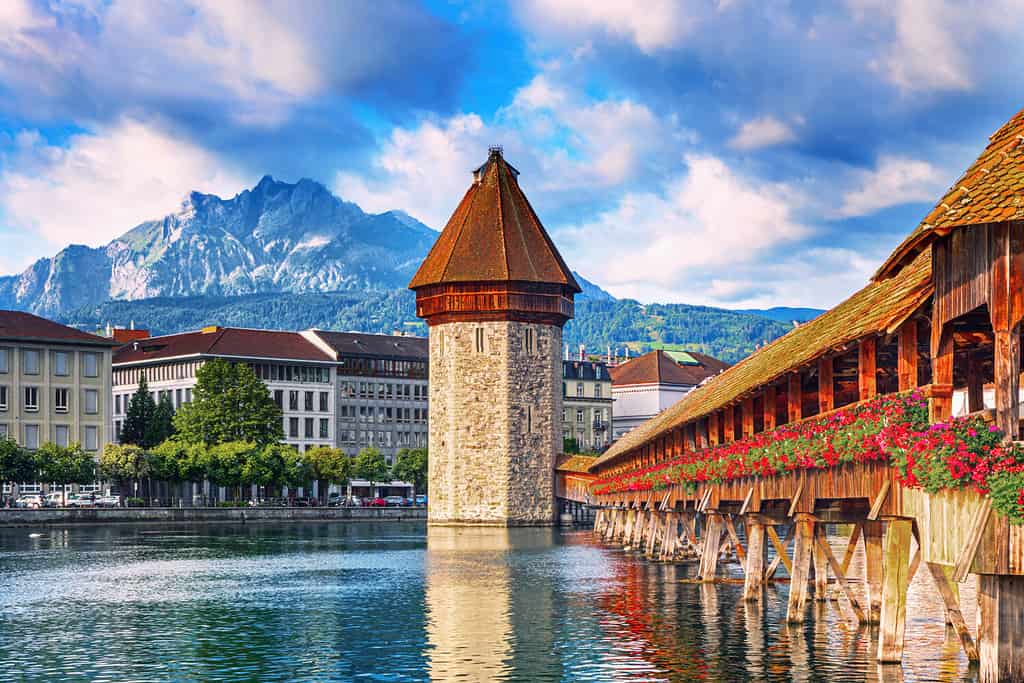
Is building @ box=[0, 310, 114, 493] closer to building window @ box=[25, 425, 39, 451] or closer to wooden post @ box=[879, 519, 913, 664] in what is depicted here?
building window @ box=[25, 425, 39, 451]

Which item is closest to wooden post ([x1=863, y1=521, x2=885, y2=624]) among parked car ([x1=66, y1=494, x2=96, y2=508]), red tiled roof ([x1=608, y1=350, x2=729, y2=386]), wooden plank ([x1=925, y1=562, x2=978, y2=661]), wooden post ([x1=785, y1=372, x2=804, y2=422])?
wooden plank ([x1=925, y1=562, x2=978, y2=661])

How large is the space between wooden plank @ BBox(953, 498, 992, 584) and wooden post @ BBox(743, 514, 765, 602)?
17.8m

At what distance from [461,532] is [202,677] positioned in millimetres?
65769

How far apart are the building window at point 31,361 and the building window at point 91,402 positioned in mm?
3950

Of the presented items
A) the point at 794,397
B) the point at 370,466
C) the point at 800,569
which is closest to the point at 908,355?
the point at 794,397

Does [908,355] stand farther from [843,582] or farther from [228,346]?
[228,346]

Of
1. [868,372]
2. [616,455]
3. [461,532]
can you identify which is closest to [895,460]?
[868,372]

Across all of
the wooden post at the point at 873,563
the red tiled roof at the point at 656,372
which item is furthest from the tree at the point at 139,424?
the wooden post at the point at 873,563

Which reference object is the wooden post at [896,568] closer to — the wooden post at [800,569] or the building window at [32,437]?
the wooden post at [800,569]

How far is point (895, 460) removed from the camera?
20922 millimetres

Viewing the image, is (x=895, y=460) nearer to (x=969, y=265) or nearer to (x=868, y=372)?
(x=969, y=265)

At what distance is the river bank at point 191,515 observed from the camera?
97938 mm

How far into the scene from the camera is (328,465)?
126312 millimetres

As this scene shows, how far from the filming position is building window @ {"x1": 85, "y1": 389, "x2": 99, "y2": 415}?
11994cm
